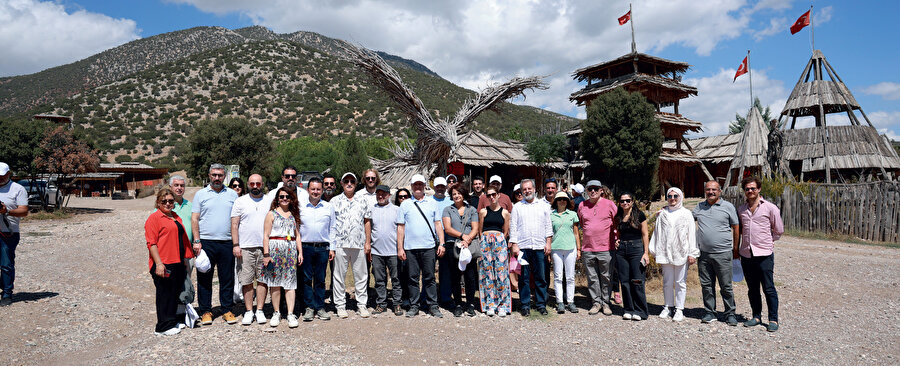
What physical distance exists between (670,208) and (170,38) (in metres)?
85.7

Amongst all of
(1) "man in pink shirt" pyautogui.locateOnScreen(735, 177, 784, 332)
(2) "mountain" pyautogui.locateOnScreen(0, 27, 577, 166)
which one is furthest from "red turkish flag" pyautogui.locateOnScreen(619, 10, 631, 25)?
(1) "man in pink shirt" pyautogui.locateOnScreen(735, 177, 784, 332)

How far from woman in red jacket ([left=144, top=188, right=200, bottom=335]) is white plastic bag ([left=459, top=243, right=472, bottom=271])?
292cm

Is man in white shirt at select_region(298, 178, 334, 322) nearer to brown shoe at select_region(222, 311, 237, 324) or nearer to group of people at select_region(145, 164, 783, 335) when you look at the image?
group of people at select_region(145, 164, 783, 335)

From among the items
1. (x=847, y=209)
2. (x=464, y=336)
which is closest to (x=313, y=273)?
(x=464, y=336)

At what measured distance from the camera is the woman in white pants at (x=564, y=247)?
224 inches

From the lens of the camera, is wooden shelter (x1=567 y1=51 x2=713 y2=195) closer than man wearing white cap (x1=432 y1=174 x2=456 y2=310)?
No

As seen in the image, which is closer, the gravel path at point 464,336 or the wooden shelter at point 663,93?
the gravel path at point 464,336

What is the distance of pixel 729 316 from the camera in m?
5.14

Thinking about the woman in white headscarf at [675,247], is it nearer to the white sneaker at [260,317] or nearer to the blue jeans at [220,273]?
the white sneaker at [260,317]

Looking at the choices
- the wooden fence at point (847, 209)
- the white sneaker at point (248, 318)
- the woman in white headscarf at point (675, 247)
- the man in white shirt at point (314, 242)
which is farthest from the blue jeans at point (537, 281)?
the wooden fence at point (847, 209)

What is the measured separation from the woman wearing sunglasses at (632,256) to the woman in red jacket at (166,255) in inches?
186

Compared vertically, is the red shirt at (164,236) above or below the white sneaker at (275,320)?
above

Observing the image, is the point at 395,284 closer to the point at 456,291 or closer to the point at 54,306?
the point at 456,291

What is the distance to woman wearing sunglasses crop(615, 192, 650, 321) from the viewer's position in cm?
532
